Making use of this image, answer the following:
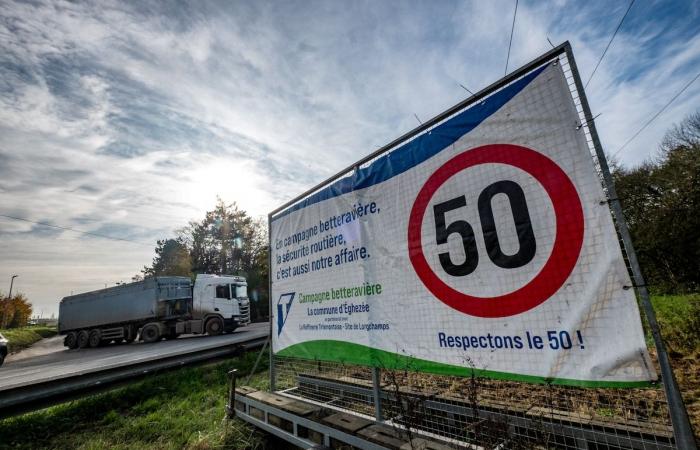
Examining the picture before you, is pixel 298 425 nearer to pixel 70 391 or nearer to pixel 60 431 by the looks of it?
pixel 60 431

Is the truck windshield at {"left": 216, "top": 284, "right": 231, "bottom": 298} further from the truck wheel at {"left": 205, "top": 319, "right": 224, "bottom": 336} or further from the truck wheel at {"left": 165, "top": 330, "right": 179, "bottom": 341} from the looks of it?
the truck wheel at {"left": 165, "top": 330, "right": 179, "bottom": 341}

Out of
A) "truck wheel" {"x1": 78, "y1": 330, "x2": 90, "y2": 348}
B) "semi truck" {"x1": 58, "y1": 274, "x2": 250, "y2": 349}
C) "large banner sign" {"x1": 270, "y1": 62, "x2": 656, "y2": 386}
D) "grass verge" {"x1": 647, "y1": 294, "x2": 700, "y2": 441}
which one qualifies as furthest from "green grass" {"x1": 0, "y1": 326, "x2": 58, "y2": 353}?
"grass verge" {"x1": 647, "y1": 294, "x2": 700, "y2": 441}

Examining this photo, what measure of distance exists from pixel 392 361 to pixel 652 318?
1.84 metres

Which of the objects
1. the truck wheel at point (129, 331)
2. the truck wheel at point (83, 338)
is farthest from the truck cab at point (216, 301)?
the truck wheel at point (83, 338)

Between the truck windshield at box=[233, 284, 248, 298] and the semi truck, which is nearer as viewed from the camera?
the semi truck

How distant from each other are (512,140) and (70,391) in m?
7.09

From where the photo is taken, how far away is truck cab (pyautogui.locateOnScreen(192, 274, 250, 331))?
1655 centimetres

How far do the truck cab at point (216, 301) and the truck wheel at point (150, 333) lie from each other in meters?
2.04

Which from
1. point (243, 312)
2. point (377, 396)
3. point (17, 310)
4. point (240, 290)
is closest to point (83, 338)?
point (243, 312)

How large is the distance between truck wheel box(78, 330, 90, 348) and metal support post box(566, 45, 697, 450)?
24819 mm

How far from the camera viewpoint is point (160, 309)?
55.2 ft

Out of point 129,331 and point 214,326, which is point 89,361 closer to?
point 214,326

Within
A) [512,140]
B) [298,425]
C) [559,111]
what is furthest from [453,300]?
[298,425]

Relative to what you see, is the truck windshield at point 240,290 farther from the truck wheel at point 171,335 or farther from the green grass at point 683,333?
the green grass at point 683,333
